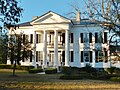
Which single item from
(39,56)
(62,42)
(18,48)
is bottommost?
(39,56)

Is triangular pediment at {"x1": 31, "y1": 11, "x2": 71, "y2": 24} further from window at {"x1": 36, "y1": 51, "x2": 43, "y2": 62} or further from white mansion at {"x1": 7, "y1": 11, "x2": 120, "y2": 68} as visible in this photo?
window at {"x1": 36, "y1": 51, "x2": 43, "y2": 62}

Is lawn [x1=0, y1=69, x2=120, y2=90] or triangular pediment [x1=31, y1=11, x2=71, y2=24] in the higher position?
triangular pediment [x1=31, y1=11, x2=71, y2=24]

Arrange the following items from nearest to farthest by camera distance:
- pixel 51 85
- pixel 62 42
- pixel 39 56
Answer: pixel 51 85 < pixel 62 42 < pixel 39 56

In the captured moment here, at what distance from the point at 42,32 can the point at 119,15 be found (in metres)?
36.0

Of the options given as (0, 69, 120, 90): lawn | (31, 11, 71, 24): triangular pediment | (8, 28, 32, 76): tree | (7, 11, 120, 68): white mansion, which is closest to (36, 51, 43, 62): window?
(7, 11, 120, 68): white mansion

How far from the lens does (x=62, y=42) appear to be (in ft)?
179

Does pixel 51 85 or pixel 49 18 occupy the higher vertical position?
pixel 49 18

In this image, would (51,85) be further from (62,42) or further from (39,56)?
(39,56)

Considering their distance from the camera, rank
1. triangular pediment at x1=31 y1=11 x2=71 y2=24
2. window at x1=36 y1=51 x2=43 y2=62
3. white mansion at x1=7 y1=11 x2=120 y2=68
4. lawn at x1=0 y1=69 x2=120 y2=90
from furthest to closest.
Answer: window at x1=36 y1=51 x2=43 y2=62, triangular pediment at x1=31 y1=11 x2=71 y2=24, white mansion at x1=7 y1=11 x2=120 y2=68, lawn at x1=0 y1=69 x2=120 y2=90

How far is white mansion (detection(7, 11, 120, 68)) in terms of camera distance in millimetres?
52312

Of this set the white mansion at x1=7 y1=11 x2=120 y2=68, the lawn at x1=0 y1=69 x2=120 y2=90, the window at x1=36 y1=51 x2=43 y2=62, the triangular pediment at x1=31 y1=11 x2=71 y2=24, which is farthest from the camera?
the window at x1=36 y1=51 x2=43 y2=62

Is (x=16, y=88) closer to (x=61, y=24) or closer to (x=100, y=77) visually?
(x=100, y=77)

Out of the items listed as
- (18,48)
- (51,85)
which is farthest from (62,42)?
(51,85)

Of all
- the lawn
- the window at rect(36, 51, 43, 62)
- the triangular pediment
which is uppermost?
the triangular pediment
